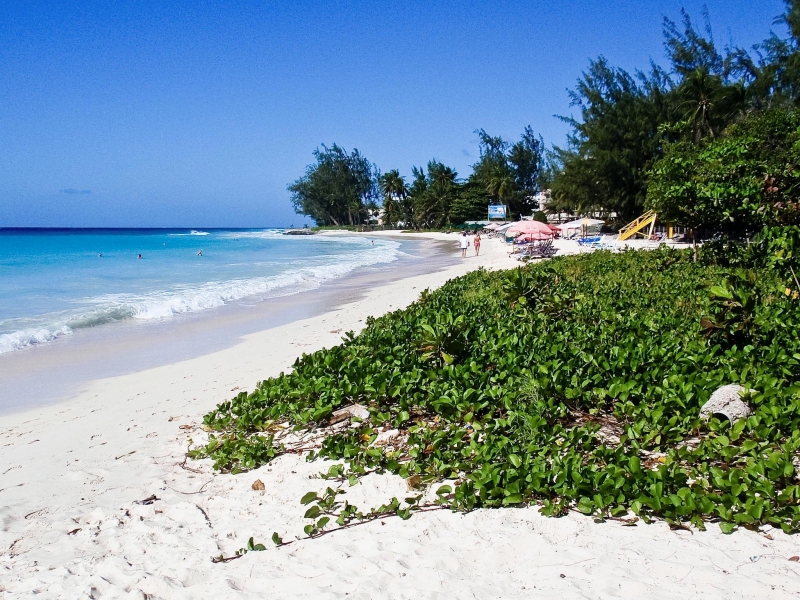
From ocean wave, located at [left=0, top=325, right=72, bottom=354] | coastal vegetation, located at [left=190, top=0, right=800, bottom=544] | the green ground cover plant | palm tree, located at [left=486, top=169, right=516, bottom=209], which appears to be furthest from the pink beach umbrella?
palm tree, located at [left=486, top=169, right=516, bottom=209]

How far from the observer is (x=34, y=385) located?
27.4 ft

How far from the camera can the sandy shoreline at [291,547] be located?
2.63 metres

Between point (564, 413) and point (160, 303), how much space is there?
14.1 m

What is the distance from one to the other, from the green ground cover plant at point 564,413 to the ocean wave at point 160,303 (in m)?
8.88

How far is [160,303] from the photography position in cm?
1599

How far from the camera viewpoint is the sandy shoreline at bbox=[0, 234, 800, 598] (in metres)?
2.63

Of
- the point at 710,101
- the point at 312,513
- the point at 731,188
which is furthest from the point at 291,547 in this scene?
the point at 710,101

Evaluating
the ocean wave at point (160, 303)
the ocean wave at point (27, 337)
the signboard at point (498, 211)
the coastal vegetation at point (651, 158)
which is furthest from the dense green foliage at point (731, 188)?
the signboard at point (498, 211)

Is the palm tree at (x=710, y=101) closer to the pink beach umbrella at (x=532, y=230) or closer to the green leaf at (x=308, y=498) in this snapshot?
the pink beach umbrella at (x=532, y=230)

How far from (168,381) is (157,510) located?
14.2 feet

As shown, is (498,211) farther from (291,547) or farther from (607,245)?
(291,547)

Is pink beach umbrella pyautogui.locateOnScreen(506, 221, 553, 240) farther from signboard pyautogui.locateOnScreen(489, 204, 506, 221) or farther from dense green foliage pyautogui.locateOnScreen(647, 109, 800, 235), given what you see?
signboard pyautogui.locateOnScreen(489, 204, 506, 221)

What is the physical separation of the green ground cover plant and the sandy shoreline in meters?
0.14

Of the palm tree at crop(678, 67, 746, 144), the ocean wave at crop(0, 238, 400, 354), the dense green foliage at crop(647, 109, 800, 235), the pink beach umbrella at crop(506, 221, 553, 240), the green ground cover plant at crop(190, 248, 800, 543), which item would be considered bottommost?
the ocean wave at crop(0, 238, 400, 354)
